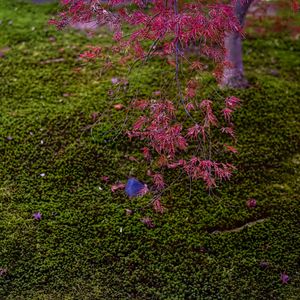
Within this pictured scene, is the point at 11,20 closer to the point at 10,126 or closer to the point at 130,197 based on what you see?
the point at 10,126

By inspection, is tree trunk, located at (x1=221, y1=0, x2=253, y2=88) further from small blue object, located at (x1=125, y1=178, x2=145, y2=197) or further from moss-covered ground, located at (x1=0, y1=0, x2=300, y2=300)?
small blue object, located at (x1=125, y1=178, x2=145, y2=197)

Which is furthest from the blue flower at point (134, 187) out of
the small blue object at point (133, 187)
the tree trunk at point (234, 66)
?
the tree trunk at point (234, 66)

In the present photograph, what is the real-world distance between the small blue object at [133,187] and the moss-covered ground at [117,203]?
3.3 inches

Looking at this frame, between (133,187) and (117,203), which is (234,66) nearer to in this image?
(133,187)

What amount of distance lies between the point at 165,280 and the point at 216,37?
6.57ft

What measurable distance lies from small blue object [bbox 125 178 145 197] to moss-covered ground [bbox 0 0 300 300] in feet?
0.28

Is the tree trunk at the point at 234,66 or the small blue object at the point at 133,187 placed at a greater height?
the tree trunk at the point at 234,66

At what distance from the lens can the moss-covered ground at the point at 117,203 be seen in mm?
3895

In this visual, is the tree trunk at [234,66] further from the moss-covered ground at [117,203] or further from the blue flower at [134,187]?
the blue flower at [134,187]

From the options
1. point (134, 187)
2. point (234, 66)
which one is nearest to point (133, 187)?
point (134, 187)

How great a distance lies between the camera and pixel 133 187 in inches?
180

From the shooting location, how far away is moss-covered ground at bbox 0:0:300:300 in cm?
389

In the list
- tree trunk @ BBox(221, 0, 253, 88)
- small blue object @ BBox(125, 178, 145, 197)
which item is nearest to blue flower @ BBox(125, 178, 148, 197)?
small blue object @ BBox(125, 178, 145, 197)

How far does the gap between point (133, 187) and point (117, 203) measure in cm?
23
